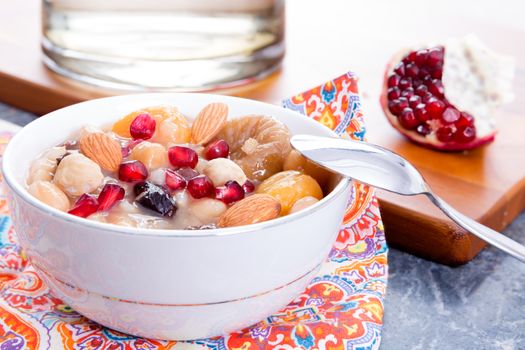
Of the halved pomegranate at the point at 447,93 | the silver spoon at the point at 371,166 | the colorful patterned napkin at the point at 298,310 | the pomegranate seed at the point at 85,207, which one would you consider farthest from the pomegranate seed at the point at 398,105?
the pomegranate seed at the point at 85,207

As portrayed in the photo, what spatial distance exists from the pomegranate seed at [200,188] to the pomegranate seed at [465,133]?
507 millimetres

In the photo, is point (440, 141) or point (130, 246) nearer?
point (130, 246)

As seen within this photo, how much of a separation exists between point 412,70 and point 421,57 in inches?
0.9

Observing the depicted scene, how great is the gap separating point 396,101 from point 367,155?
412mm

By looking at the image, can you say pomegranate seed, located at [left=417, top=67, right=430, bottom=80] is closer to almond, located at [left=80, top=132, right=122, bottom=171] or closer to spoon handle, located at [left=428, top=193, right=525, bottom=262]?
spoon handle, located at [left=428, top=193, right=525, bottom=262]

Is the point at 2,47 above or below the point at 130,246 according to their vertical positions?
below

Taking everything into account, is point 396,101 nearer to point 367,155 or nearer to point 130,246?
point 367,155

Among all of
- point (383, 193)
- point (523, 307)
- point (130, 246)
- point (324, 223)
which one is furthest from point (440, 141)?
point (130, 246)

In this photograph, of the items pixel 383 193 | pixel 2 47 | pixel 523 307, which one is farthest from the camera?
pixel 2 47

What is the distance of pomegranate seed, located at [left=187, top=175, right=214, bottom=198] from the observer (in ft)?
2.56

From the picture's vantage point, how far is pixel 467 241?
951 mm

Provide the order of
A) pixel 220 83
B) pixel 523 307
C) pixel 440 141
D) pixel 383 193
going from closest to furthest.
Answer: pixel 523 307 < pixel 383 193 < pixel 440 141 < pixel 220 83

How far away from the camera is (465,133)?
1.16 meters

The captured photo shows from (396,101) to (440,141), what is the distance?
0.10 meters
